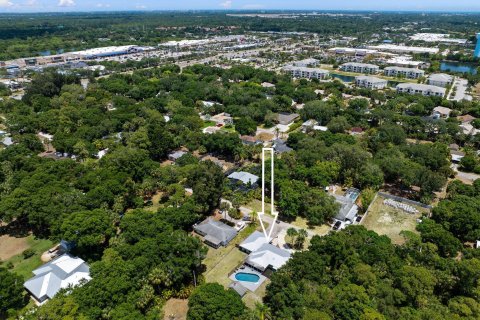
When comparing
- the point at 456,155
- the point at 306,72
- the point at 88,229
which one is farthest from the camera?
the point at 306,72

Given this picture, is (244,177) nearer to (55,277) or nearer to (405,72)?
(55,277)

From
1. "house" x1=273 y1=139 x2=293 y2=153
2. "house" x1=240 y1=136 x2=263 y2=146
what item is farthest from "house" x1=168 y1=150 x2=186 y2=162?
"house" x1=273 y1=139 x2=293 y2=153

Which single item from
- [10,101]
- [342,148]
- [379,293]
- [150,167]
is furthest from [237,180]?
[10,101]

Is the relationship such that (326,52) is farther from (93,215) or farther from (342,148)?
(93,215)

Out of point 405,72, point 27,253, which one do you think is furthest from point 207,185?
point 405,72

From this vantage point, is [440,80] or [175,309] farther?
[440,80]

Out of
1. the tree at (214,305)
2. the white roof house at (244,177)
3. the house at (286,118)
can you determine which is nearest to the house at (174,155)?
the white roof house at (244,177)

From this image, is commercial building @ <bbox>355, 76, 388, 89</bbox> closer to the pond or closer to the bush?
the pond
